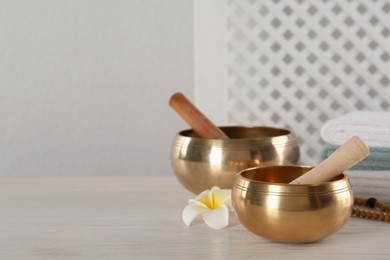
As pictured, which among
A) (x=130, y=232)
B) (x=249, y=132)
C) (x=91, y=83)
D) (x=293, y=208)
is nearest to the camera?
(x=293, y=208)

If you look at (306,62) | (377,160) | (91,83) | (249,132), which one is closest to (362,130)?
(377,160)

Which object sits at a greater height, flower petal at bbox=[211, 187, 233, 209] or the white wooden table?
flower petal at bbox=[211, 187, 233, 209]

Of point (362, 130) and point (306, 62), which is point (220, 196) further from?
point (306, 62)

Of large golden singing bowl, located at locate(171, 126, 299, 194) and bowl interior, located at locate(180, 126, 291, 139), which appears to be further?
bowl interior, located at locate(180, 126, 291, 139)

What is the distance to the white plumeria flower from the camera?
918 millimetres

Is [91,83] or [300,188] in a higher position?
[91,83]

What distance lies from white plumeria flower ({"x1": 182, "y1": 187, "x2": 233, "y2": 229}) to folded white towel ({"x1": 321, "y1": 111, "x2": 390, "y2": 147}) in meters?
0.22

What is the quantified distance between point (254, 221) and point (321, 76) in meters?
0.99

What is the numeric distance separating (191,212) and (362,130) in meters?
0.31

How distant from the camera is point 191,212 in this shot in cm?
94

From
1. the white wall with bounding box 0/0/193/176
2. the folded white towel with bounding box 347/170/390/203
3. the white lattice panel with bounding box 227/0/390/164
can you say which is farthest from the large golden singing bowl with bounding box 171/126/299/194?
the white wall with bounding box 0/0/193/176

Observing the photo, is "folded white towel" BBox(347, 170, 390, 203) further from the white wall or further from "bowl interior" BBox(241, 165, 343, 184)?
the white wall

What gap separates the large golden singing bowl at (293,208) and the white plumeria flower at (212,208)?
0.27 feet

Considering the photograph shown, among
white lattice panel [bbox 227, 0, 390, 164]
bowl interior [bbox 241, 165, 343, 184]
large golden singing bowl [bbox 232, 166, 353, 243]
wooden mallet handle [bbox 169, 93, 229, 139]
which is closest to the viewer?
large golden singing bowl [bbox 232, 166, 353, 243]
